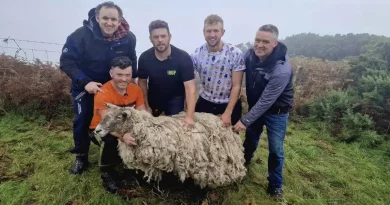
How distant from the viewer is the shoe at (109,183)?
14.5 ft

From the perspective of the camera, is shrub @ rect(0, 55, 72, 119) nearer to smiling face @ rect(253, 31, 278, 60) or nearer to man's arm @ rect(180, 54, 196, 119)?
man's arm @ rect(180, 54, 196, 119)

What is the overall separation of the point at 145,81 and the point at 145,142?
4.86ft

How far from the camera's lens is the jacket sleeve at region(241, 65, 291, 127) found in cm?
419

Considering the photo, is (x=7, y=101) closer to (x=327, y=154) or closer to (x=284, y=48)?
(x=284, y=48)

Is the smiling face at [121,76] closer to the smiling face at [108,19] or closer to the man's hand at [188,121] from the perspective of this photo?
the smiling face at [108,19]

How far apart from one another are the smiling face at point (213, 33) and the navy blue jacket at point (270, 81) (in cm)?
62

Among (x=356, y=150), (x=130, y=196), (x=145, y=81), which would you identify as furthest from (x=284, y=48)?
(x=356, y=150)

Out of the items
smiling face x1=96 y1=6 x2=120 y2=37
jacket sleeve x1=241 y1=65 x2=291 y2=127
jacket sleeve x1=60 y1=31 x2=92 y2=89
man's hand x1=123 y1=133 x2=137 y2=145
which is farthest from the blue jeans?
jacket sleeve x1=60 y1=31 x2=92 y2=89

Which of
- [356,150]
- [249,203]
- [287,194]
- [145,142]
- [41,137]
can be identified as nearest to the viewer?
[145,142]

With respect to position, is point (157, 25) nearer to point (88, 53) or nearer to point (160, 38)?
point (160, 38)

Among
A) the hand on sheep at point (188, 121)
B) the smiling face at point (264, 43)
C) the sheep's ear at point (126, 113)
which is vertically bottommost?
the hand on sheep at point (188, 121)

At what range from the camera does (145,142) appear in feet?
12.4

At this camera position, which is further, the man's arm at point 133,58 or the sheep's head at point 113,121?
the man's arm at point 133,58

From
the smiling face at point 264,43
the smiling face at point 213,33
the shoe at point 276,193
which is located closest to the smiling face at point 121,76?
the smiling face at point 213,33
